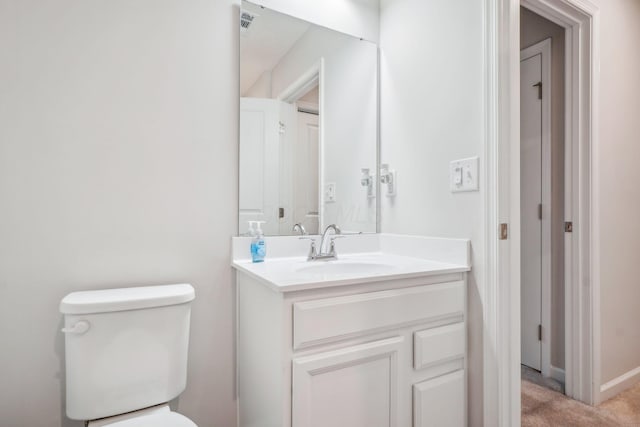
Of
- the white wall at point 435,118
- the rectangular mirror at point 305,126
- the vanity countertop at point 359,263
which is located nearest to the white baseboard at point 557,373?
the white wall at point 435,118

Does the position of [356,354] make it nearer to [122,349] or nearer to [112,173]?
[122,349]

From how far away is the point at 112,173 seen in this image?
1.23 metres

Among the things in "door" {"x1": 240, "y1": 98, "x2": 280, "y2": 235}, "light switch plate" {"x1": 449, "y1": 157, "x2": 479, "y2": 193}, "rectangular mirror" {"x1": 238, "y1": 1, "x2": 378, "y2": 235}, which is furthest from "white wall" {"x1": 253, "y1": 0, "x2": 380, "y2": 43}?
"light switch plate" {"x1": 449, "y1": 157, "x2": 479, "y2": 193}

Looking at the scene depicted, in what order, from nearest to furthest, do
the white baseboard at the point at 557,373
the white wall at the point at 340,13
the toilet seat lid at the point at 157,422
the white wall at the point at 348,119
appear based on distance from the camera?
the toilet seat lid at the point at 157,422, the white wall at the point at 340,13, the white wall at the point at 348,119, the white baseboard at the point at 557,373

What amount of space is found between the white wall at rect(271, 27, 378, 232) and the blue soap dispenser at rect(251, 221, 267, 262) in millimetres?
412

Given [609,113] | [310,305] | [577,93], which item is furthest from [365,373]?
[609,113]

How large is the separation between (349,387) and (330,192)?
95 centimetres

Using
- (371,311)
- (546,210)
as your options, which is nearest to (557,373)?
(546,210)

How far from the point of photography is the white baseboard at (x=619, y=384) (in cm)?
182

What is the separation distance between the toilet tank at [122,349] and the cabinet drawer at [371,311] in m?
0.46

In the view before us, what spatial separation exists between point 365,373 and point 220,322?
2.15 ft

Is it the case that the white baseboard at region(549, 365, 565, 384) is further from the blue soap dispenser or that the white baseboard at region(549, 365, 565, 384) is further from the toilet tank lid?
the toilet tank lid

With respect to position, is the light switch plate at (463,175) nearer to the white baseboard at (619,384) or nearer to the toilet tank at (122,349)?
the toilet tank at (122,349)

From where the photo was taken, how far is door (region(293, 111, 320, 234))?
1.64 metres
